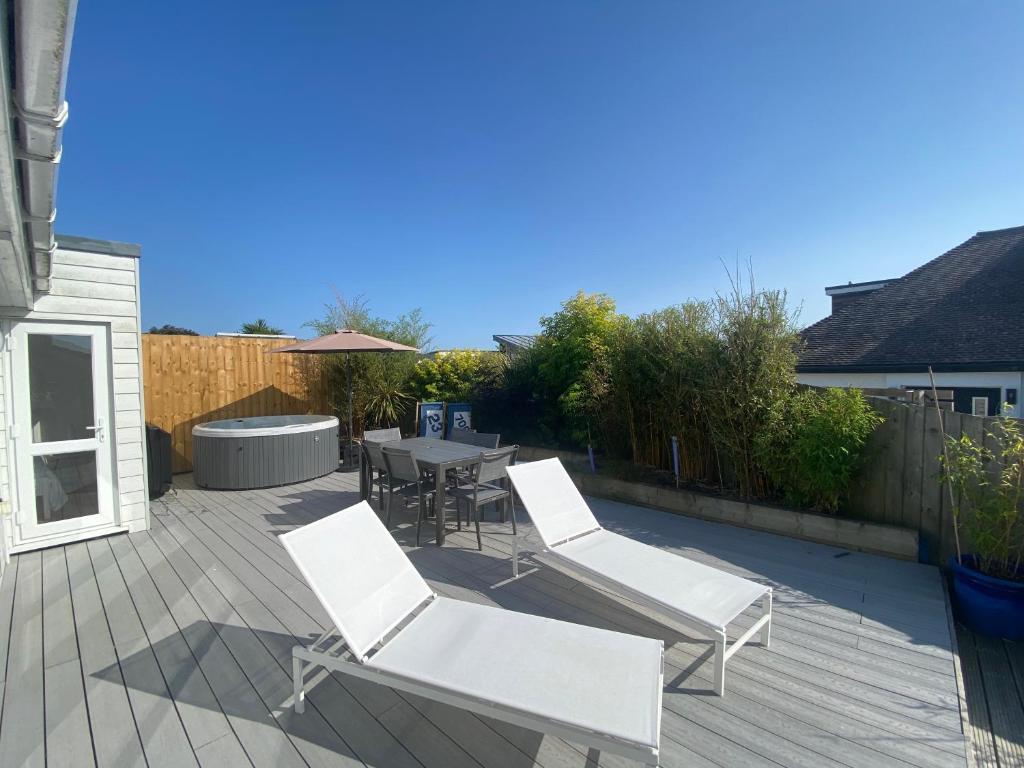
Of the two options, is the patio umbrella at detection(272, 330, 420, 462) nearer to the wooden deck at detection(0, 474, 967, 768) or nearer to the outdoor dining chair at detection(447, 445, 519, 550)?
the outdoor dining chair at detection(447, 445, 519, 550)

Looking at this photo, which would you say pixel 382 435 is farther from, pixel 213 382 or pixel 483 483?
pixel 213 382

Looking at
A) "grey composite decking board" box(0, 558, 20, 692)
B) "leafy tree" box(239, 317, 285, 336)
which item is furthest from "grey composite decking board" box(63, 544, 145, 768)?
"leafy tree" box(239, 317, 285, 336)

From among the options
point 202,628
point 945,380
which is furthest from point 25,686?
point 945,380

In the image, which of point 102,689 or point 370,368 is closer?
point 102,689

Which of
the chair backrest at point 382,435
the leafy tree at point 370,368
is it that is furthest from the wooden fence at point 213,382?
the chair backrest at point 382,435

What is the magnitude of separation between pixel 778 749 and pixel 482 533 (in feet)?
9.16

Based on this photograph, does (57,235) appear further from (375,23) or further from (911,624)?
(911,624)

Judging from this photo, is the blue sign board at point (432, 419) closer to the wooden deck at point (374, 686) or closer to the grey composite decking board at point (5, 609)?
the wooden deck at point (374, 686)

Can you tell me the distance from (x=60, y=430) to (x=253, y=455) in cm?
194

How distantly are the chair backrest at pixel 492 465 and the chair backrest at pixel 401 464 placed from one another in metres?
0.52

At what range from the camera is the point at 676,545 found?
3.93 metres

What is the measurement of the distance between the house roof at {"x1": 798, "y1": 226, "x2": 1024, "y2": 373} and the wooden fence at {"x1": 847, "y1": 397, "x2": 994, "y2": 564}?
5.80m

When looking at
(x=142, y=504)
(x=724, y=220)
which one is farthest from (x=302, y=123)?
(x=724, y=220)

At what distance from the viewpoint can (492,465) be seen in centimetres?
414
